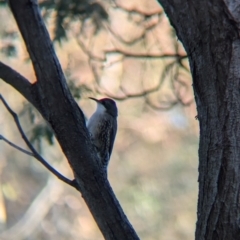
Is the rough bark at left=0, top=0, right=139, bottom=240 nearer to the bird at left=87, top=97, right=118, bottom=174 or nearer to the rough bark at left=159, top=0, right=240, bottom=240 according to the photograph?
the rough bark at left=159, top=0, right=240, bottom=240

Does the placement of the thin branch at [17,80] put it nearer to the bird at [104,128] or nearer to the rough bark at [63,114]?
the rough bark at [63,114]

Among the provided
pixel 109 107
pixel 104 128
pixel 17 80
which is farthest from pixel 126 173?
pixel 17 80

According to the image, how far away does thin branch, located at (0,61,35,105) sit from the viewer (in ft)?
9.88

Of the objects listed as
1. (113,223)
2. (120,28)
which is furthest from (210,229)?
(120,28)

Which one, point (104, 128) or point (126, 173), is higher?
point (126, 173)

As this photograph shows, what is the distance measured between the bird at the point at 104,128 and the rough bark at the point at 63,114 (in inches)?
88.9

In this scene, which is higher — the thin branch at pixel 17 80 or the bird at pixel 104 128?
the bird at pixel 104 128

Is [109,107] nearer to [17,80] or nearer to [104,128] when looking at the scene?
[104,128]

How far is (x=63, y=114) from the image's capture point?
116 inches

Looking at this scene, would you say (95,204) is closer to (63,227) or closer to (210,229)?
(210,229)

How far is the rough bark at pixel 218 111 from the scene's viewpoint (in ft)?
9.55

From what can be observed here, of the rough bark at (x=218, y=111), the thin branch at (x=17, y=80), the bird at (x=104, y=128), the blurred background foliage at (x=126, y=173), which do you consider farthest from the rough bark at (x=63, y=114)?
the blurred background foliage at (x=126, y=173)

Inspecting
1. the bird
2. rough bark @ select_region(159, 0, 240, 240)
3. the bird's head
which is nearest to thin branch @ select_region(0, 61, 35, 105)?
rough bark @ select_region(159, 0, 240, 240)

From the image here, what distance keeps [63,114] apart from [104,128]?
9.59ft
